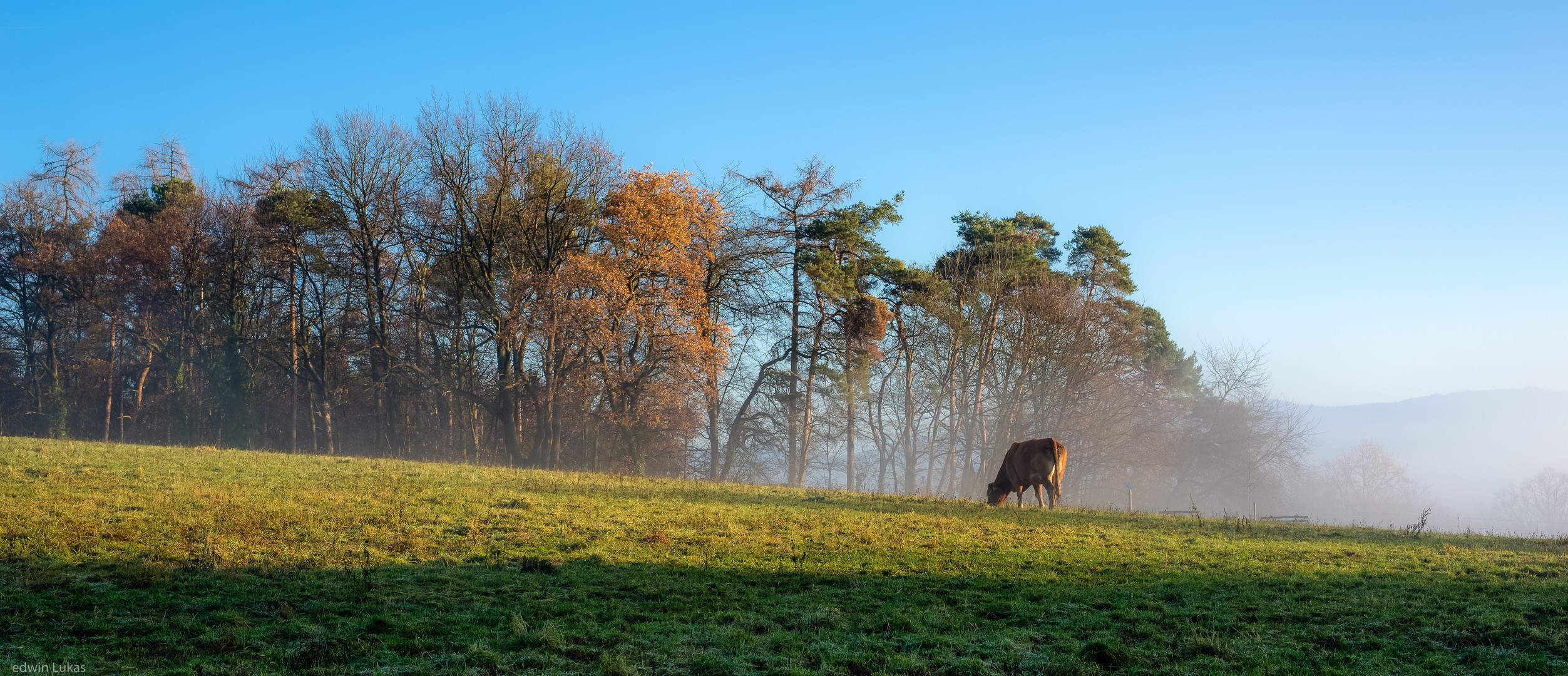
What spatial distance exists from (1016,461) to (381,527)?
1496cm

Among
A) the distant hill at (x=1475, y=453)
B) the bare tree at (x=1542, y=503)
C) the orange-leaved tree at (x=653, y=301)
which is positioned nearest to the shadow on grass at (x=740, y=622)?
the orange-leaved tree at (x=653, y=301)

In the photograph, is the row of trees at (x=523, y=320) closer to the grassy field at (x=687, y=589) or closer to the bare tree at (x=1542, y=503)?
the grassy field at (x=687, y=589)

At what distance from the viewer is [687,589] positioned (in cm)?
949

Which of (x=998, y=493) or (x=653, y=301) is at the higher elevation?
(x=653, y=301)

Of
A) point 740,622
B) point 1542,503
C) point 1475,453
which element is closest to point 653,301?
point 740,622

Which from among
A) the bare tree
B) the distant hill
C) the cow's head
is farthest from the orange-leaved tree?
the distant hill

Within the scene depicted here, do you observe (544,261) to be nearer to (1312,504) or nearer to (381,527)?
(381,527)

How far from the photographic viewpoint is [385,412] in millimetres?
41688

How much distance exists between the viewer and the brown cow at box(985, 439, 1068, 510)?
2086 cm

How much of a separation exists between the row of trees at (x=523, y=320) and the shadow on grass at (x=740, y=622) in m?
22.3

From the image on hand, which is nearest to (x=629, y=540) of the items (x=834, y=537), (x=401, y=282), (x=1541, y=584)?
(x=834, y=537)

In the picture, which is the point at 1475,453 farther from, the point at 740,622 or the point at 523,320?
the point at 740,622

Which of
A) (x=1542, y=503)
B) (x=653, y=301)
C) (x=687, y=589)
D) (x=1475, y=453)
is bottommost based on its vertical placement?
(x=1542, y=503)

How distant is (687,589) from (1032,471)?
45.0 feet
